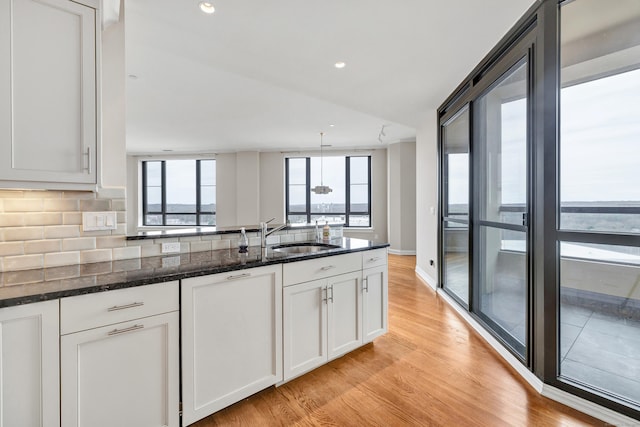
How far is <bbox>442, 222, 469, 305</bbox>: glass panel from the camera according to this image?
3.36 m

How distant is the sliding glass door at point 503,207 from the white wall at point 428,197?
1271mm

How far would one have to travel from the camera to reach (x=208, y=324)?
1612 mm

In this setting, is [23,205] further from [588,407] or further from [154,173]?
[154,173]

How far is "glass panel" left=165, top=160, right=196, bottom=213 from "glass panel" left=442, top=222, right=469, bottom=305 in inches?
288

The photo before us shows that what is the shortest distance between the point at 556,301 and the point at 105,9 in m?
3.24

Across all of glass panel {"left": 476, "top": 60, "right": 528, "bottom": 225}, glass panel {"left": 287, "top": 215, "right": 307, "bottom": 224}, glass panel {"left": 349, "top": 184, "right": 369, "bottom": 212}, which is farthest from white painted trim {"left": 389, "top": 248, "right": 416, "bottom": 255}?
glass panel {"left": 476, "top": 60, "right": 528, "bottom": 225}

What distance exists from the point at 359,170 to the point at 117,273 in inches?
276

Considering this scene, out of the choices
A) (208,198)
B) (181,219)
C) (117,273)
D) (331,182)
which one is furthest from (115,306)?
(181,219)

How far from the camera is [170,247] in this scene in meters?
2.01

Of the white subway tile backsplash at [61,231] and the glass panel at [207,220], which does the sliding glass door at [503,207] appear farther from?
the glass panel at [207,220]

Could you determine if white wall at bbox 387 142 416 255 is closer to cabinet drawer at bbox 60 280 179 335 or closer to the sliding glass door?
the sliding glass door

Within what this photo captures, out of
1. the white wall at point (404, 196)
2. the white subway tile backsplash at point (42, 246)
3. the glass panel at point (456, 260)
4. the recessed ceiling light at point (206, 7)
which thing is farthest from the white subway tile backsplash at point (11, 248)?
the white wall at point (404, 196)

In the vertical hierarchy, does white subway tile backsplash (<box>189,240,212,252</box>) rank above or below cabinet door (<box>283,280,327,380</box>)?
above

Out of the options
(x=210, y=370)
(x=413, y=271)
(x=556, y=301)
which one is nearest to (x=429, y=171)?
(x=413, y=271)
